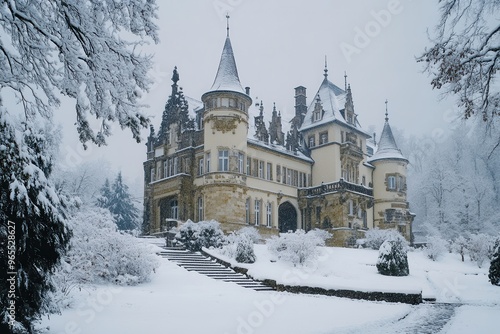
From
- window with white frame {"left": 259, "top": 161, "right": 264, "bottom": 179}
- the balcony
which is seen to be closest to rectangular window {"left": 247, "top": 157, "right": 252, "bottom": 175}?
window with white frame {"left": 259, "top": 161, "right": 264, "bottom": 179}

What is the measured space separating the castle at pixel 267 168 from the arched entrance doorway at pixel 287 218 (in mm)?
89

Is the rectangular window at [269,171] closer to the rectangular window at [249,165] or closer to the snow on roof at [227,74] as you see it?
the rectangular window at [249,165]

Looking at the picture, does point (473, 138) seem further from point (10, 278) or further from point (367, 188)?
point (10, 278)

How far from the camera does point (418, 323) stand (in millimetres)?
11195

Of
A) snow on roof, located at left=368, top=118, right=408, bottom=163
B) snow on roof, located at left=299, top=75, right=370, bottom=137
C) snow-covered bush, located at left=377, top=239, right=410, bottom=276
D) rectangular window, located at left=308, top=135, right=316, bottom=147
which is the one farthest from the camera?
snow on roof, located at left=368, top=118, right=408, bottom=163

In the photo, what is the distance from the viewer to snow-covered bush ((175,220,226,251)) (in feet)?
82.9

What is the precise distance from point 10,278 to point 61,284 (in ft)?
13.9

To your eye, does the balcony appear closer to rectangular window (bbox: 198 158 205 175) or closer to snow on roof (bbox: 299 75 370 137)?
snow on roof (bbox: 299 75 370 137)

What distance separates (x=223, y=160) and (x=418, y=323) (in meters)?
23.4

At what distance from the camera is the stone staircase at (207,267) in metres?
18.9

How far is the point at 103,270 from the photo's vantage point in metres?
15.4

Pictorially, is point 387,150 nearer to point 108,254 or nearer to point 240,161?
point 240,161

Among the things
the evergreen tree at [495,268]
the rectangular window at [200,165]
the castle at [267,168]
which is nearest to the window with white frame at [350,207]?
the castle at [267,168]

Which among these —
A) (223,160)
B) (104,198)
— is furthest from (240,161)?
(104,198)
